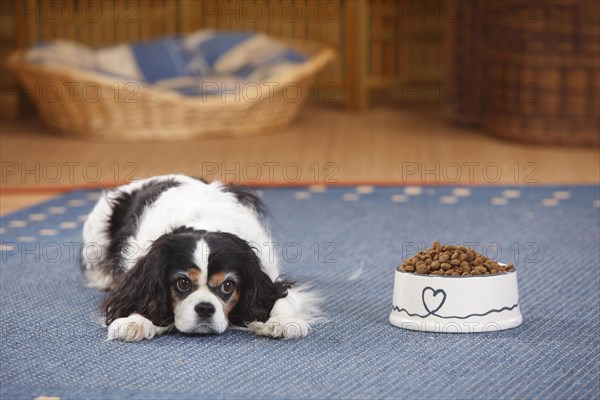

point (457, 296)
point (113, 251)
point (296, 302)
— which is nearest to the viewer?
point (457, 296)

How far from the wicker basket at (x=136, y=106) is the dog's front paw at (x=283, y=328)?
270 cm

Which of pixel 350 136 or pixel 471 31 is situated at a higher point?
pixel 471 31

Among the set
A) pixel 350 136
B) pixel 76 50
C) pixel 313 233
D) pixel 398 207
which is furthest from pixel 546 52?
pixel 76 50

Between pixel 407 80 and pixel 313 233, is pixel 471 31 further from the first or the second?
pixel 313 233

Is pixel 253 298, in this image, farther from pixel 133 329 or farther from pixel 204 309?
pixel 133 329

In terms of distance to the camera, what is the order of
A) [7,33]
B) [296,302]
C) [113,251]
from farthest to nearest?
[7,33], [113,251], [296,302]

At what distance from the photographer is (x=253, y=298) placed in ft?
7.64

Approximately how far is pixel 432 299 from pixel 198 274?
51 centimetres

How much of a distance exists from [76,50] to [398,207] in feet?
7.75

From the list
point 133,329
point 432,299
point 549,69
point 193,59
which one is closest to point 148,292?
point 133,329

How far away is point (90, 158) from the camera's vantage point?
14.9 feet

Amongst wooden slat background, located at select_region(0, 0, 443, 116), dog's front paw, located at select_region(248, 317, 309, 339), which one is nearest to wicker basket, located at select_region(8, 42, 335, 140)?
wooden slat background, located at select_region(0, 0, 443, 116)

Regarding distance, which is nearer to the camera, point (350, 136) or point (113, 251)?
point (113, 251)

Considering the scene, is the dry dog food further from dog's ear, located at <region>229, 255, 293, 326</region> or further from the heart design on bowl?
dog's ear, located at <region>229, 255, 293, 326</region>
